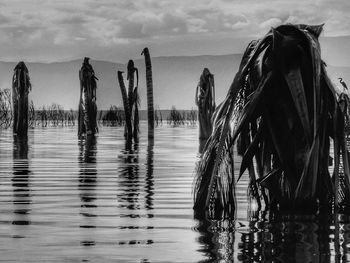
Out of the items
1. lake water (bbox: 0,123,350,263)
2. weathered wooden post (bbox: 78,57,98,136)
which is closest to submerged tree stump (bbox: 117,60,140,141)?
weathered wooden post (bbox: 78,57,98,136)

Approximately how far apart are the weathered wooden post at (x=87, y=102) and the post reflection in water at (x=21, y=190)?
15171 millimetres

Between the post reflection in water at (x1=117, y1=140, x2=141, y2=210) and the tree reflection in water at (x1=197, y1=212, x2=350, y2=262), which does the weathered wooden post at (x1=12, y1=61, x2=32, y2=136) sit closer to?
the post reflection in water at (x1=117, y1=140, x2=141, y2=210)

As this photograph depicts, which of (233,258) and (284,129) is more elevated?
(284,129)

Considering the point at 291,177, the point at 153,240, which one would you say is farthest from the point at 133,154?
the point at 153,240

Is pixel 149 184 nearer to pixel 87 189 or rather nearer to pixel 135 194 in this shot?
pixel 87 189

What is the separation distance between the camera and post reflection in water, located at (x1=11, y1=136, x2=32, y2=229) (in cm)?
826

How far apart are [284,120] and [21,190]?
12.1 feet

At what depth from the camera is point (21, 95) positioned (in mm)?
31891

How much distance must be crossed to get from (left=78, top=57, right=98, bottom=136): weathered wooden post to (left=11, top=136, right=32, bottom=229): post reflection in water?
1517 cm

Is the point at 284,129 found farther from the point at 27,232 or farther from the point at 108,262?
the point at 108,262

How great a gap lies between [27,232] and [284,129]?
2456 mm

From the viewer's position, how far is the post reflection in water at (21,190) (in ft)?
27.1

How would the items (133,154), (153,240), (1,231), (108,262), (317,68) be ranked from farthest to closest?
(133,154) → (317,68) → (1,231) → (153,240) → (108,262)

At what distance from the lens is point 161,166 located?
15867mm
